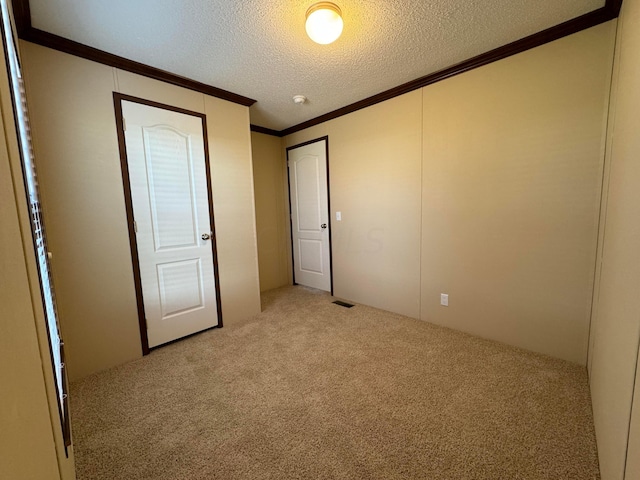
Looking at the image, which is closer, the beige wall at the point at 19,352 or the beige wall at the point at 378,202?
the beige wall at the point at 19,352

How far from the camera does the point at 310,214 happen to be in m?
3.87

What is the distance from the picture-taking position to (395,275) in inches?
116

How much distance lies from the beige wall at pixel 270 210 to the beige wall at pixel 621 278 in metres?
3.49

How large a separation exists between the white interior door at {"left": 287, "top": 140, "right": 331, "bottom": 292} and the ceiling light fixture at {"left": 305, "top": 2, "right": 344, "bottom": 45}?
185cm

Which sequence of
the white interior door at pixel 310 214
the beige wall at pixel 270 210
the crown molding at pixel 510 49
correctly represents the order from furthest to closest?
the beige wall at pixel 270 210, the white interior door at pixel 310 214, the crown molding at pixel 510 49

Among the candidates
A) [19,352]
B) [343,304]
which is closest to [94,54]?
[19,352]

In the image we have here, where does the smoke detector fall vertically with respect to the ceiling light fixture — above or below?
above

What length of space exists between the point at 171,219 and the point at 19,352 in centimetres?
208

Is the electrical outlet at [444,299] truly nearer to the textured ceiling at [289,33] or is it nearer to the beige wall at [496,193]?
the beige wall at [496,193]

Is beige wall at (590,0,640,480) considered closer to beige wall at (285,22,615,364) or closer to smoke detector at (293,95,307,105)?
beige wall at (285,22,615,364)

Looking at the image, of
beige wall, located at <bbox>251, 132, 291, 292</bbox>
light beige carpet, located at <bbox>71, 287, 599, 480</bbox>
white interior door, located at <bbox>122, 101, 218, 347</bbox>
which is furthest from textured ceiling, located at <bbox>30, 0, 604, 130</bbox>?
light beige carpet, located at <bbox>71, 287, 599, 480</bbox>

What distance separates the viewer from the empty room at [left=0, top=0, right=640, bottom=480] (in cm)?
123

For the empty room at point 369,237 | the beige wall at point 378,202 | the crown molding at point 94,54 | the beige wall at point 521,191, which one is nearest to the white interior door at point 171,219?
the empty room at point 369,237

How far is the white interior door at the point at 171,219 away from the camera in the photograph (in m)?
2.21
